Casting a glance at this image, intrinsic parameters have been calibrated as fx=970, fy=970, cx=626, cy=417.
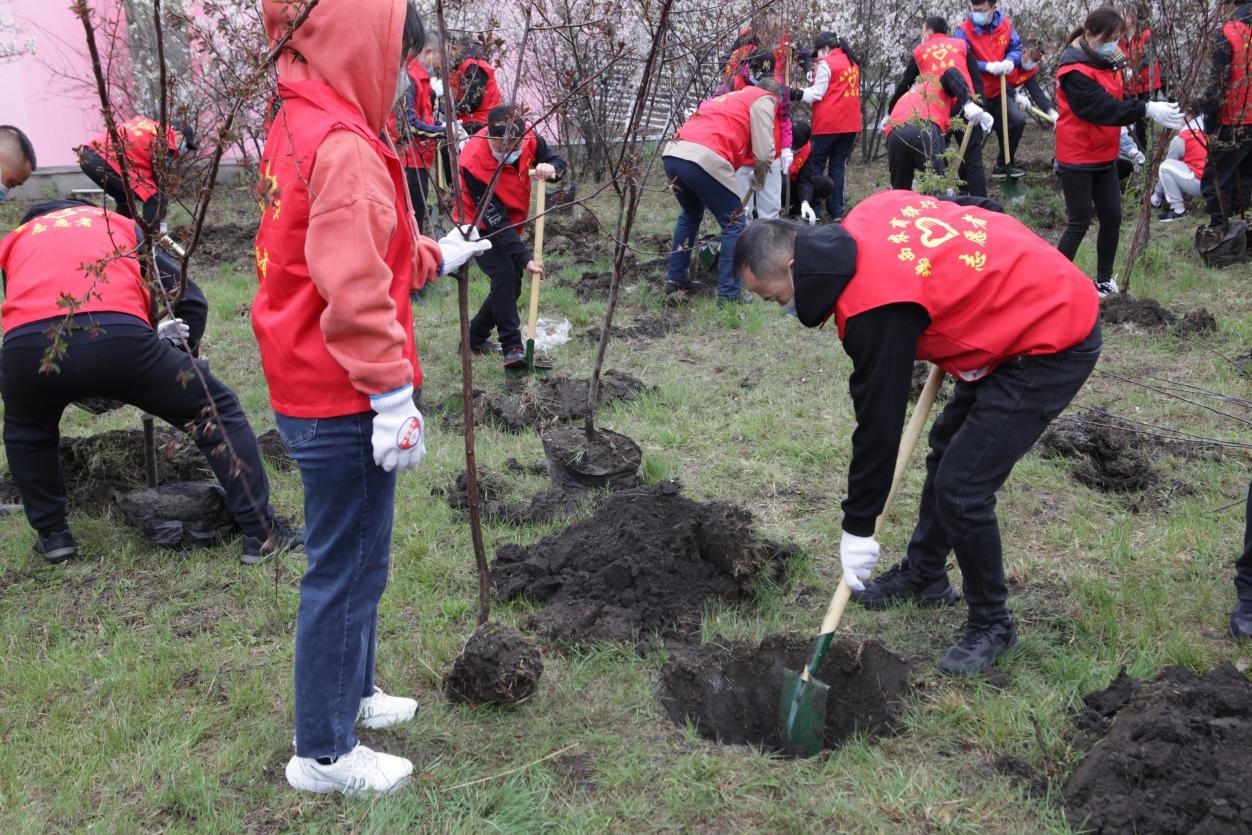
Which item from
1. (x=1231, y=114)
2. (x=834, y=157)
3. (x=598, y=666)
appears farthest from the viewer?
(x=834, y=157)

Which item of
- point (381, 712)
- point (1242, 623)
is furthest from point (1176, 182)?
point (381, 712)

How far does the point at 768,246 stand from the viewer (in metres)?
2.59

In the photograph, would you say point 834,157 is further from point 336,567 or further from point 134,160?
point 336,567

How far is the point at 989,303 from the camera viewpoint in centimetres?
264

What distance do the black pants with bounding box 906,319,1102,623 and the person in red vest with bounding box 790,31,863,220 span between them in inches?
267

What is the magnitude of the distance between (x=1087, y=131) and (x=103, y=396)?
5834mm

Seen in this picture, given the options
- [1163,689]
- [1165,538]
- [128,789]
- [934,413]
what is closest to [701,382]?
[934,413]

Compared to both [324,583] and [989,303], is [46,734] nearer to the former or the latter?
[324,583]

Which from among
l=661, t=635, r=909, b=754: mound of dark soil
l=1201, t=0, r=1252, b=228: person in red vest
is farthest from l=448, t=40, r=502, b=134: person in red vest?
l=1201, t=0, r=1252, b=228: person in red vest

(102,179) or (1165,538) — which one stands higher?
(102,179)

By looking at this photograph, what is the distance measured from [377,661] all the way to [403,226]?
5.16 ft

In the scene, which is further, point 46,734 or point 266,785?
point 46,734

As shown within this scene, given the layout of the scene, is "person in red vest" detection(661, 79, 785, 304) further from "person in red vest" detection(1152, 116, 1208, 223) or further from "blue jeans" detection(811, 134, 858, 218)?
"person in red vest" detection(1152, 116, 1208, 223)

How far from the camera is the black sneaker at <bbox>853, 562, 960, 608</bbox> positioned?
137 inches
